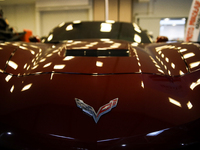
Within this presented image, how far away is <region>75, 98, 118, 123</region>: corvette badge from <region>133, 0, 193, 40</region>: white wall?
916cm

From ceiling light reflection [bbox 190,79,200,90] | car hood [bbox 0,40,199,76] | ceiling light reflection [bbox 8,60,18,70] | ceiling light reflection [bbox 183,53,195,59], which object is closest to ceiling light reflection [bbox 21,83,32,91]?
car hood [bbox 0,40,199,76]

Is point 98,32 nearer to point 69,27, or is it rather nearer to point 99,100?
point 69,27

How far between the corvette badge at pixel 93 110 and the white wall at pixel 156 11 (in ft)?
30.1

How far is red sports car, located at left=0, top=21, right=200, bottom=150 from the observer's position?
694 millimetres

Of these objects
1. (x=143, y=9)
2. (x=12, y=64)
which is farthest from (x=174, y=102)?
(x=143, y=9)

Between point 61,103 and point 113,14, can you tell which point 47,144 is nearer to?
point 61,103

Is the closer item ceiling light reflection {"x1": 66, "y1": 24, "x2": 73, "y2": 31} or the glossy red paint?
the glossy red paint

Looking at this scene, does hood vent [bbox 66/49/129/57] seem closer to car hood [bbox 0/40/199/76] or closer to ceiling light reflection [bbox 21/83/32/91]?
car hood [bbox 0/40/199/76]

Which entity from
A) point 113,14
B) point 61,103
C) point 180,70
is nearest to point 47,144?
point 61,103

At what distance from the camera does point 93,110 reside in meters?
0.75

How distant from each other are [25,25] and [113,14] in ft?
16.9

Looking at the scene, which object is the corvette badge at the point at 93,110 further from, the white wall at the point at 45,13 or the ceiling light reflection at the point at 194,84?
the white wall at the point at 45,13

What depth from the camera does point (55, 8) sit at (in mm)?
9633

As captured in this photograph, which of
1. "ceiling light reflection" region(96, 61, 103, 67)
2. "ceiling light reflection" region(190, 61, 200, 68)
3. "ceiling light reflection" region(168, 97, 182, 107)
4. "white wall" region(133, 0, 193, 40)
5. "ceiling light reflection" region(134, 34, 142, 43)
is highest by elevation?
"white wall" region(133, 0, 193, 40)
